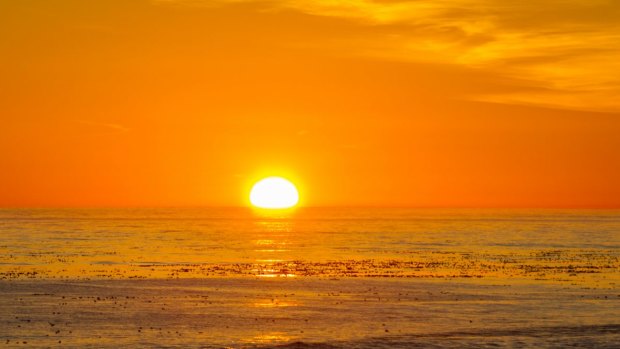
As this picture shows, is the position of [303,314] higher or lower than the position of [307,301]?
lower

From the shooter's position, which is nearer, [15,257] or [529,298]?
[529,298]

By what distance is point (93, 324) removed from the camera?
42.6 m

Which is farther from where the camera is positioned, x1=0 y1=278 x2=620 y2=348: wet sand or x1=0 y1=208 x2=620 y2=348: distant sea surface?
x1=0 y1=208 x2=620 y2=348: distant sea surface

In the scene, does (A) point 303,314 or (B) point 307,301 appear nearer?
(A) point 303,314

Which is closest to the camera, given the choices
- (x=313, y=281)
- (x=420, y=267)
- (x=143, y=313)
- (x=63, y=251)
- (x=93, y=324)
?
(x=93, y=324)

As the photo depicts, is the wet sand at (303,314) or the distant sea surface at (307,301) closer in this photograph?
the wet sand at (303,314)

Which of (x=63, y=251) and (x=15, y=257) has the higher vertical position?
(x=63, y=251)

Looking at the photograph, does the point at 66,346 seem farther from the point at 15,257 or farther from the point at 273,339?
the point at 15,257

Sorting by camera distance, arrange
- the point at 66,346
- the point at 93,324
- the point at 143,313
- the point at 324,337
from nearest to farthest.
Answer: the point at 66,346 → the point at 324,337 → the point at 93,324 → the point at 143,313

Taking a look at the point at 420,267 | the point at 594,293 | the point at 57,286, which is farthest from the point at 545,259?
the point at 57,286

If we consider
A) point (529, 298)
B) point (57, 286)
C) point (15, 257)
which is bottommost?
point (529, 298)

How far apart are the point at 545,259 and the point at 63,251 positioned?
59165mm

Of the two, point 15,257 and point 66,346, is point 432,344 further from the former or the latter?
point 15,257

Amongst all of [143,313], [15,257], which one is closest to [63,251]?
[15,257]
